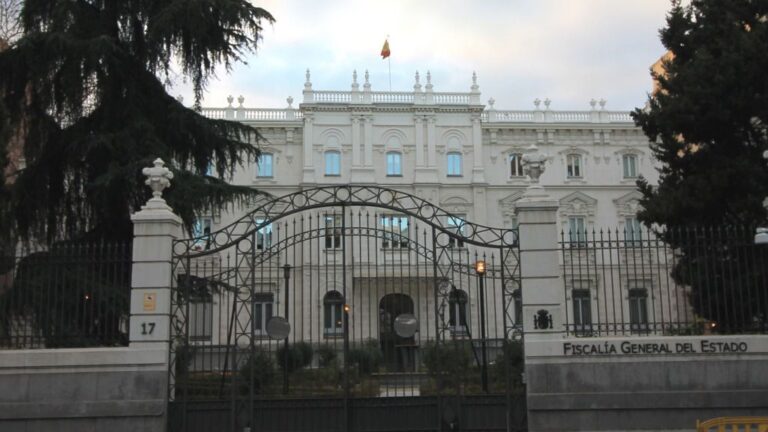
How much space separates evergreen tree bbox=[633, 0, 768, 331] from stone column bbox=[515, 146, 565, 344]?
4528 mm

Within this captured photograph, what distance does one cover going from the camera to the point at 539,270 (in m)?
13.7

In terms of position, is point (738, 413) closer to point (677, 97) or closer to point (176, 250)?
point (677, 97)

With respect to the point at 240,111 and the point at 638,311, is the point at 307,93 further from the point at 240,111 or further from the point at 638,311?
the point at 638,311

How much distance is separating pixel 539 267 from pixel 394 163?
27956 millimetres

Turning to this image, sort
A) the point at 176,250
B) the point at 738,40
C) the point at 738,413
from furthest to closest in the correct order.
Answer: the point at 738,40 < the point at 176,250 < the point at 738,413

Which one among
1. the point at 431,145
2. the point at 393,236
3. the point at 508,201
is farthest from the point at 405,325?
the point at 508,201

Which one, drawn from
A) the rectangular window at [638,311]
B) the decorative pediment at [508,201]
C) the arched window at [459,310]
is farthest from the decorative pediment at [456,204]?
the arched window at [459,310]

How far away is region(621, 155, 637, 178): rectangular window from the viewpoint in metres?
42.5

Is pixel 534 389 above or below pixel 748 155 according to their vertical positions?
below

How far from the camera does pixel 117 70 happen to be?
1856 centimetres

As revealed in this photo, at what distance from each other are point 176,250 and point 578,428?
25.6 feet

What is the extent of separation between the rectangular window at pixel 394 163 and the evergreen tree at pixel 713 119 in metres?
21.4

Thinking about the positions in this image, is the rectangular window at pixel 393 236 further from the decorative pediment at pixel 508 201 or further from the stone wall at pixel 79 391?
the decorative pediment at pixel 508 201

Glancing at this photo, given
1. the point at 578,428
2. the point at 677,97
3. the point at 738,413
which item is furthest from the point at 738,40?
the point at 578,428
